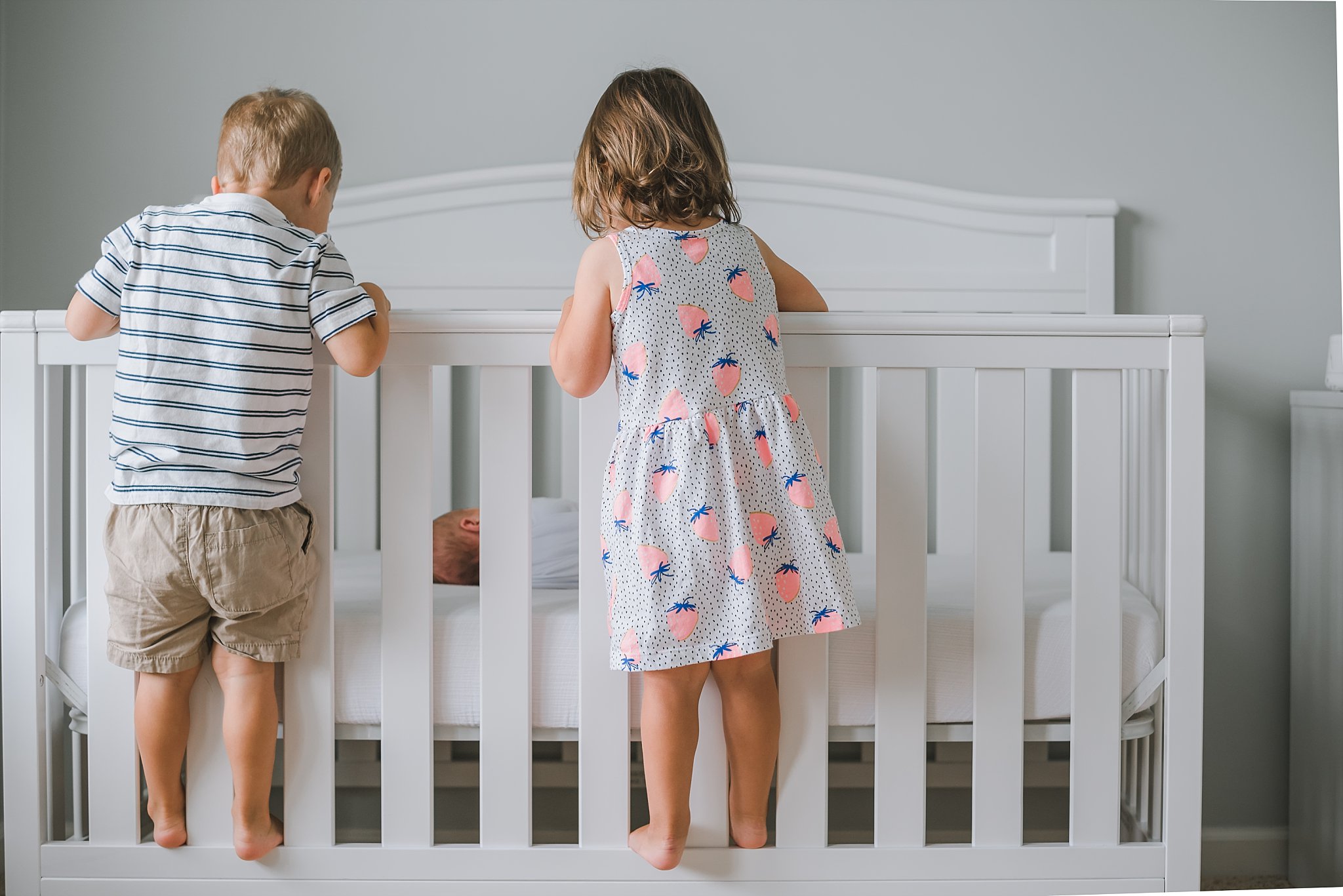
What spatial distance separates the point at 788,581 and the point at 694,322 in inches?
10.6

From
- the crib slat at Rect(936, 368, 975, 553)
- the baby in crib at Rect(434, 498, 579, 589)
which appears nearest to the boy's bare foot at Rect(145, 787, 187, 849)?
the baby in crib at Rect(434, 498, 579, 589)

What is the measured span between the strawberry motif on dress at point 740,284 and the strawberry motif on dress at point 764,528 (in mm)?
213

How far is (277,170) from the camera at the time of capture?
0.98 metres

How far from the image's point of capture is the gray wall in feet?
5.38

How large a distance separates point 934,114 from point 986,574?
3.18ft

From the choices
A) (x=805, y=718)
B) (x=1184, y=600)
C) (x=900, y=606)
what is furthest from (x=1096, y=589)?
(x=805, y=718)

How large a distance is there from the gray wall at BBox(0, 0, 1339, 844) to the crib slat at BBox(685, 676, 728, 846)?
1033 mm

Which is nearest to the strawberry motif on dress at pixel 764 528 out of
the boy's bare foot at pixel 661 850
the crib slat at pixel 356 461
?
the boy's bare foot at pixel 661 850

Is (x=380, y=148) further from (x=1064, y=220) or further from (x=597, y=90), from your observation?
(x=1064, y=220)

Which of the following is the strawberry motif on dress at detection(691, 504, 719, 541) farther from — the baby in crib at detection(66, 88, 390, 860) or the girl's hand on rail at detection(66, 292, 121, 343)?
the girl's hand on rail at detection(66, 292, 121, 343)

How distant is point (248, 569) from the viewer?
921 millimetres

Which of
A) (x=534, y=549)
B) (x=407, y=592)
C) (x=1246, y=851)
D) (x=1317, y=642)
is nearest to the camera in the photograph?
(x=407, y=592)

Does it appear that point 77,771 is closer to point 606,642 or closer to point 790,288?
point 606,642

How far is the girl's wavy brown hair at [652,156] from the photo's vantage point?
0.94 meters
